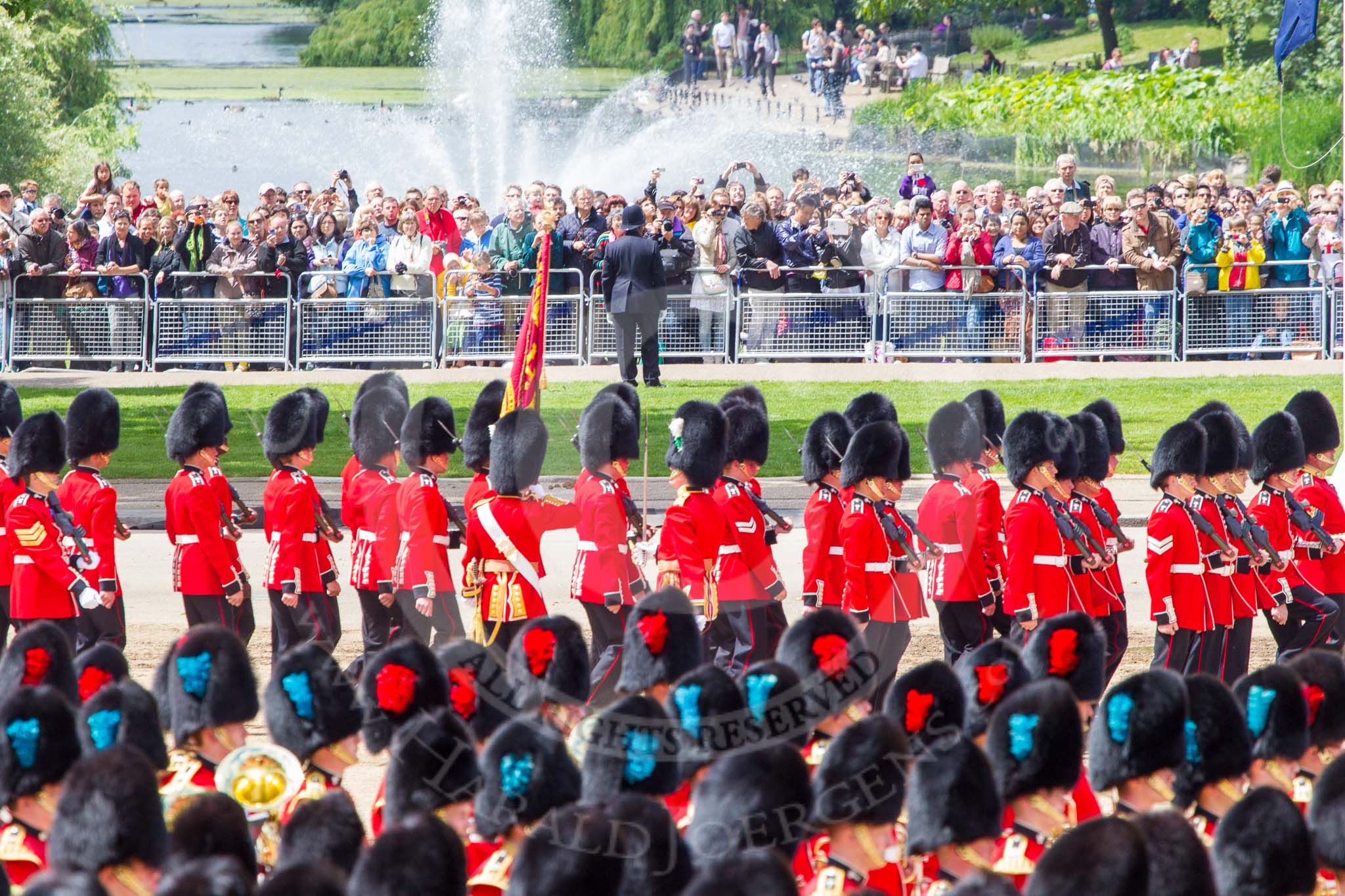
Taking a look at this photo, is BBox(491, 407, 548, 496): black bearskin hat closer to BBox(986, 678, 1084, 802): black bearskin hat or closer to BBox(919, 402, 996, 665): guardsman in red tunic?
BBox(919, 402, 996, 665): guardsman in red tunic

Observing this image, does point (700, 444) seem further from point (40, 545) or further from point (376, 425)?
point (40, 545)

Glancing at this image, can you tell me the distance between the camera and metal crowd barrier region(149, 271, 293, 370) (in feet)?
48.8

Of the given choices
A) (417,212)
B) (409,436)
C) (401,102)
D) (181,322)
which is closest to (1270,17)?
(401,102)

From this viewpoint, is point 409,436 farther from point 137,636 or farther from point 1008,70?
point 1008,70

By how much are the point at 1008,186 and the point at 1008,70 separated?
8.39 feet

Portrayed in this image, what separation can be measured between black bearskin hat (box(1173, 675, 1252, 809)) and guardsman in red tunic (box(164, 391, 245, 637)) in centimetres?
402

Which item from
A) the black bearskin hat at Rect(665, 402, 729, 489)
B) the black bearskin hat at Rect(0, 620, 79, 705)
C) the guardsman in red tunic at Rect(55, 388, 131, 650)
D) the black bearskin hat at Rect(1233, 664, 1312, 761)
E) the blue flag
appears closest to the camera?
the black bearskin hat at Rect(1233, 664, 1312, 761)

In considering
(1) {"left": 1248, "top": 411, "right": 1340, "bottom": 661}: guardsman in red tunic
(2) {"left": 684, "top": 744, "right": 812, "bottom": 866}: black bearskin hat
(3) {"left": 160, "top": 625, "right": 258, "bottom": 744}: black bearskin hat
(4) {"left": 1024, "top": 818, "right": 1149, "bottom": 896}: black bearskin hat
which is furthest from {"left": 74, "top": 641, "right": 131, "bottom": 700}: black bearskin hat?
(1) {"left": 1248, "top": 411, "right": 1340, "bottom": 661}: guardsman in red tunic

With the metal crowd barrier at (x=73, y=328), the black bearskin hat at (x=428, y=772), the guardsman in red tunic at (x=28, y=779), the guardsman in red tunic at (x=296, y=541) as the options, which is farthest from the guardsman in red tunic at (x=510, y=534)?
the metal crowd barrier at (x=73, y=328)

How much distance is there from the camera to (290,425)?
317 inches

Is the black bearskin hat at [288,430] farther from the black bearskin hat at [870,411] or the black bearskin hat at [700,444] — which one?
the black bearskin hat at [870,411]

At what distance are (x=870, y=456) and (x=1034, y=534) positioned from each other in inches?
27.1

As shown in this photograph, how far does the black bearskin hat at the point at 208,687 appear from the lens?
5.53 m

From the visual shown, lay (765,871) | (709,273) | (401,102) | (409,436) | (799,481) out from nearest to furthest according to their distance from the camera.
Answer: (765,871) < (409,436) < (799,481) < (709,273) < (401,102)
